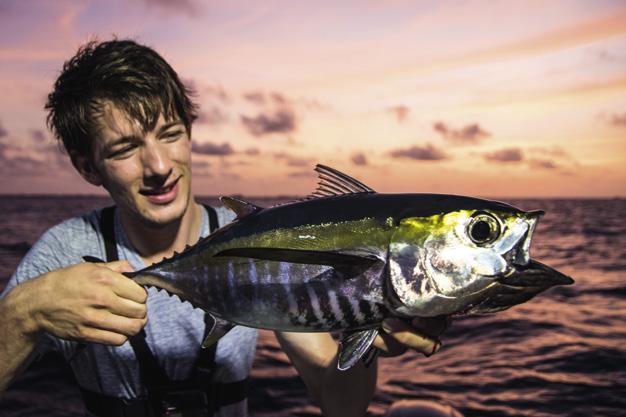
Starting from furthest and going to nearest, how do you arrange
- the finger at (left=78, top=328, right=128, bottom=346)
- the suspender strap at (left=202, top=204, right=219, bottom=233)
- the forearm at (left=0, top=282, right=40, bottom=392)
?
the suspender strap at (left=202, top=204, right=219, bottom=233) → the forearm at (left=0, top=282, right=40, bottom=392) → the finger at (left=78, top=328, right=128, bottom=346)

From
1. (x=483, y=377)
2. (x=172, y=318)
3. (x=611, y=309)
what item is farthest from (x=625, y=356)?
(x=172, y=318)

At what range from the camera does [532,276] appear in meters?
1.94

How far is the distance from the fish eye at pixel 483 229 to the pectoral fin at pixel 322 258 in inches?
15.3

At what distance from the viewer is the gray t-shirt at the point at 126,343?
4.37m

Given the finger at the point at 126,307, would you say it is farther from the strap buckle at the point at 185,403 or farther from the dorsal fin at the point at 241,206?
the strap buckle at the point at 185,403

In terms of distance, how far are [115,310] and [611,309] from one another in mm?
15902

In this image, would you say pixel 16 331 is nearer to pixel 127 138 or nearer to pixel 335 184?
pixel 127 138

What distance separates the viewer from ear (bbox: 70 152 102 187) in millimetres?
4430

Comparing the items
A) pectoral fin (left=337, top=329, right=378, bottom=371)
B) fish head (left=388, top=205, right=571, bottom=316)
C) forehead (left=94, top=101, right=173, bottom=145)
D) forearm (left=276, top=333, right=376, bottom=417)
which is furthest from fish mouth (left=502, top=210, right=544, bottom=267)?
forehead (left=94, top=101, right=173, bottom=145)

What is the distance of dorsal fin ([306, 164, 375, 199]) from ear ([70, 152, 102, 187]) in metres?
2.68

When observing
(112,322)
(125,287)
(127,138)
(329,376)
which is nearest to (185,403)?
(329,376)

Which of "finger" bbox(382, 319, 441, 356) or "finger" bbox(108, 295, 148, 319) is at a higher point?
"finger" bbox(108, 295, 148, 319)

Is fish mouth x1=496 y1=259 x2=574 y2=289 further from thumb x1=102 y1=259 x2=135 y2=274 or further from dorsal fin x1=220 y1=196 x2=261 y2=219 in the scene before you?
thumb x1=102 y1=259 x2=135 y2=274

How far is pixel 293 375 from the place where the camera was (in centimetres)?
1064
